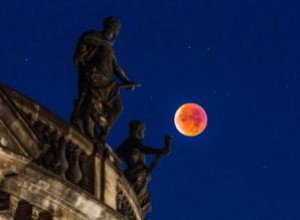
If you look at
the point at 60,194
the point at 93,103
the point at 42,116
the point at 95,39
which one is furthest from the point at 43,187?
the point at 95,39

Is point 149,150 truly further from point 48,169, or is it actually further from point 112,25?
point 48,169

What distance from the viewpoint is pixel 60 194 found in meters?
10.6

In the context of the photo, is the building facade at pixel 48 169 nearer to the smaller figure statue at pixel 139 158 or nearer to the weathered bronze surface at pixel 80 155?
the weathered bronze surface at pixel 80 155

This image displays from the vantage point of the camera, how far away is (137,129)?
581 inches

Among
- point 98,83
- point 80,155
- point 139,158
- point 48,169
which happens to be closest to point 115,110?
point 98,83

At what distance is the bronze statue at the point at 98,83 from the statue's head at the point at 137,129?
4.25ft

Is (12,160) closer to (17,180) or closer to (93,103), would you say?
(17,180)

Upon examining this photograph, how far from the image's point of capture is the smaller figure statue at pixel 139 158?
13844 millimetres

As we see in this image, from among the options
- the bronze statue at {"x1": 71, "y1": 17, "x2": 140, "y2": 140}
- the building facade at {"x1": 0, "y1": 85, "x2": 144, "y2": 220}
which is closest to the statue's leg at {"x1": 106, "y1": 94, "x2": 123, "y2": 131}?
the bronze statue at {"x1": 71, "y1": 17, "x2": 140, "y2": 140}

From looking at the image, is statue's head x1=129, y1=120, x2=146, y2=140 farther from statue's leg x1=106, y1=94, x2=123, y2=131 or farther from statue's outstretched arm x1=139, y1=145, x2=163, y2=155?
statue's leg x1=106, y1=94, x2=123, y2=131

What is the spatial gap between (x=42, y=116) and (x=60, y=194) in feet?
3.78

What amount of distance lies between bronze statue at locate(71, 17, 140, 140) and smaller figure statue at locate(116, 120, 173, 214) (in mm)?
1251

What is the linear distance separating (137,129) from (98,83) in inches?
82.6

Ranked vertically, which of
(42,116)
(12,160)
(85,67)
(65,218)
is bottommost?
(65,218)
